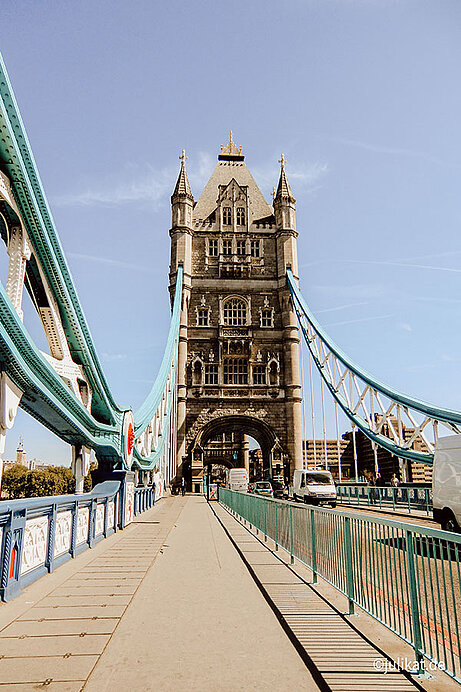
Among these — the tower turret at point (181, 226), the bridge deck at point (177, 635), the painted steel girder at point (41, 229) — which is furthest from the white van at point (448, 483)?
the tower turret at point (181, 226)

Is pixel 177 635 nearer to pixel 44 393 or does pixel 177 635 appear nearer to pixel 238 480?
pixel 44 393

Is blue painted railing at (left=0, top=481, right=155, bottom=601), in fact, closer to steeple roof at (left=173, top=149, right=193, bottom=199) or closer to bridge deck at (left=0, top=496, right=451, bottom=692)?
bridge deck at (left=0, top=496, right=451, bottom=692)

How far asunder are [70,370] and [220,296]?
33.3 metres

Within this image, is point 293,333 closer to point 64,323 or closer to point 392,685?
point 64,323

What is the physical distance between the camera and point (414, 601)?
3.75 metres

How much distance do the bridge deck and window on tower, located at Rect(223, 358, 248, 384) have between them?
1384 inches

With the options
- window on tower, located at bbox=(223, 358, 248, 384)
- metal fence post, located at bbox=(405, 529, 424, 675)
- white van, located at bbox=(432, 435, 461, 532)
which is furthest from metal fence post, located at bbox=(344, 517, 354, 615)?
window on tower, located at bbox=(223, 358, 248, 384)

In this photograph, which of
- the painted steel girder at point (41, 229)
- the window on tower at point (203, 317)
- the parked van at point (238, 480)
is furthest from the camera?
the window on tower at point (203, 317)

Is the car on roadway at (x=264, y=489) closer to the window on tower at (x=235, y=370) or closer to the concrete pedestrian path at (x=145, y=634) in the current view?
the window on tower at (x=235, y=370)

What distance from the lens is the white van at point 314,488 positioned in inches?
866

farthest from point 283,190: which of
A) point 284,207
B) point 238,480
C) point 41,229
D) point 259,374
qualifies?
point 41,229

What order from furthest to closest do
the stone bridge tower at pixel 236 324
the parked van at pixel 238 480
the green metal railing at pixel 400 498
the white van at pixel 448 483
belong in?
the stone bridge tower at pixel 236 324, the parked van at pixel 238 480, the green metal railing at pixel 400 498, the white van at pixel 448 483

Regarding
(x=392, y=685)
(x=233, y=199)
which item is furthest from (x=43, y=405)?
(x=233, y=199)

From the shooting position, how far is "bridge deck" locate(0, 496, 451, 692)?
331 centimetres
